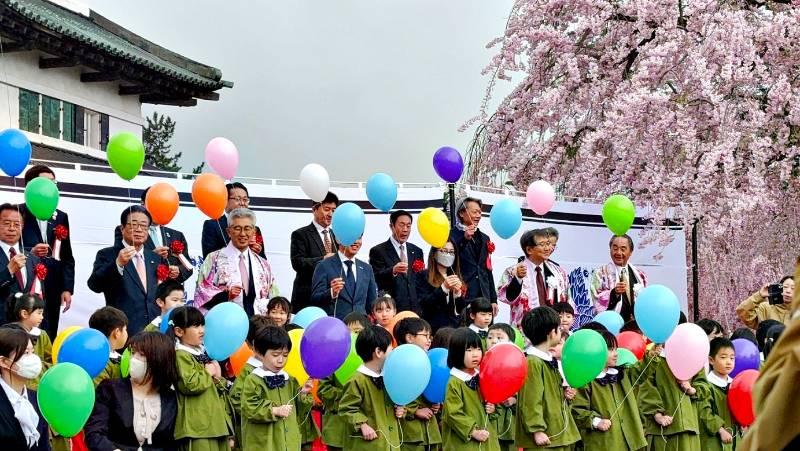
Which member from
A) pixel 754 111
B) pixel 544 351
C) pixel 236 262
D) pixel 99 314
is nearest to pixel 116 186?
pixel 236 262

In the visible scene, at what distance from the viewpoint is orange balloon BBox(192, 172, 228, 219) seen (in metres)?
8.29

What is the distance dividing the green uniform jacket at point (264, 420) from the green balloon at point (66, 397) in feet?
3.87

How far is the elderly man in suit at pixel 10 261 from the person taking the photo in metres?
7.79

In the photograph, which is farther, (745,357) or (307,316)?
(745,357)

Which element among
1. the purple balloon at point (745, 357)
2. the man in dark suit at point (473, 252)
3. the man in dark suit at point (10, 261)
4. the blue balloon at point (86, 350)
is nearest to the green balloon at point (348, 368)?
the blue balloon at point (86, 350)

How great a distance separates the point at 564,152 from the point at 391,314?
680 centimetres

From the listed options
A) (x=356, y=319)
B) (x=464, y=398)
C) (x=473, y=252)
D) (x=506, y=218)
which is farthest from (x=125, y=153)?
(x=464, y=398)

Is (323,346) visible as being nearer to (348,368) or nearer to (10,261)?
(348,368)

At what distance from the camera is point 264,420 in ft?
21.0

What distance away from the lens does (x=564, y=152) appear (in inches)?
558

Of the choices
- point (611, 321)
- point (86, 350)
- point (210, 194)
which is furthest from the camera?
point (210, 194)

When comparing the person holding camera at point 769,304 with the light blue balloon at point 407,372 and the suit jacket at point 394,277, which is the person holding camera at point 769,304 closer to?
the suit jacket at point 394,277

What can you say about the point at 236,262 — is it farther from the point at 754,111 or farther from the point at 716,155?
the point at 754,111

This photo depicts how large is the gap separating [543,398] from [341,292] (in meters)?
2.10
